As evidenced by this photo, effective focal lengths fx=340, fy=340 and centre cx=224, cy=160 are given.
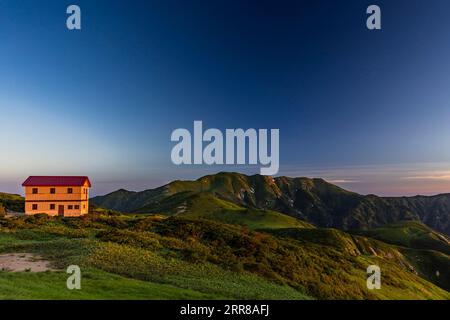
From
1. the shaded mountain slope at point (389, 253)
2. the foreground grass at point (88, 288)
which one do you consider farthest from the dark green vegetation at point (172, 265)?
the shaded mountain slope at point (389, 253)

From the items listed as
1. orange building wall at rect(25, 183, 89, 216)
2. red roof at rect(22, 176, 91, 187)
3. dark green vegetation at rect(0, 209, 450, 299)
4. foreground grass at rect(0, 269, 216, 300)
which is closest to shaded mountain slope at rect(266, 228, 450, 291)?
dark green vegetation at rect(0, 209, 450, 299)

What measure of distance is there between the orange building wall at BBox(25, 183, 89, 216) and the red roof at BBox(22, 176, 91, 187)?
0.64 metres

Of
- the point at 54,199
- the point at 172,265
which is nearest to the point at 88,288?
the point at 172,265

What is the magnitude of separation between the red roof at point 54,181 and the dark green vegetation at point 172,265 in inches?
375

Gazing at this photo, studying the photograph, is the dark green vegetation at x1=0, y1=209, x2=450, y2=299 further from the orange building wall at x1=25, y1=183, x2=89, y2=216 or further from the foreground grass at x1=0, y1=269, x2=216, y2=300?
the orange building wall at x1=25, y1=183, x2=89, y2=216

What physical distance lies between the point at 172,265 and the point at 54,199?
4551 centimetres

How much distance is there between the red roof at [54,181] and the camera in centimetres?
6862

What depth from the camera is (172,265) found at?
34531 mm

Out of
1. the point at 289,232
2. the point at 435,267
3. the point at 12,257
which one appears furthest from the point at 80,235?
the point at 435,267

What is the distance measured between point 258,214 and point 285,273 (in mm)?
135232

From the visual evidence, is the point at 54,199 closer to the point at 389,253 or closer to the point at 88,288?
the point at 88,288
